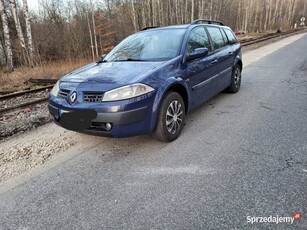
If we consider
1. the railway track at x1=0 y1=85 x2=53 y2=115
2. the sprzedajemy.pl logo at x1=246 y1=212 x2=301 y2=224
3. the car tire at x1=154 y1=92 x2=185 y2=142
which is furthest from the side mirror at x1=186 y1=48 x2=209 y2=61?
the railway track at x1=0 y1=85 x2=53 y2=115

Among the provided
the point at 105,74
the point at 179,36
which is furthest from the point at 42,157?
the point at 179,36

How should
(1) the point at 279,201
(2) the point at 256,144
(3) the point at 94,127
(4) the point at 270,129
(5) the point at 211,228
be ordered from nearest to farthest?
(5) the point at 211,228, (1) the point at 279,201, (3) the point at 94,127, (2) the point at 256,144, (4) the point at 270,129

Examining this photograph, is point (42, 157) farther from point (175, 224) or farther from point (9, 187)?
point (175, 224)

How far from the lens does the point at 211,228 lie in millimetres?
2107

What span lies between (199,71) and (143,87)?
150cm

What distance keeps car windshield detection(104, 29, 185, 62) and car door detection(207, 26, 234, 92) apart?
112 centimetres

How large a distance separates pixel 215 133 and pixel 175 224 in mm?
2093

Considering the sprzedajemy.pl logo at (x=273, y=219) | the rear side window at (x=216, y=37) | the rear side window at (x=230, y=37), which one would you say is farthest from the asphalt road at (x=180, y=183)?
the rear side window at (x=230, y=37)

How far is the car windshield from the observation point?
4.01 metres

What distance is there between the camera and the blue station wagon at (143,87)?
3135mm

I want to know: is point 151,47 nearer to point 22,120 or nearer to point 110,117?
point 110,117

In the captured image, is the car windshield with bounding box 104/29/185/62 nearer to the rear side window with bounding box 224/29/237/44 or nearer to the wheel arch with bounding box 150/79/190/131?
the wheel arch with bounding box 150/79/190/131

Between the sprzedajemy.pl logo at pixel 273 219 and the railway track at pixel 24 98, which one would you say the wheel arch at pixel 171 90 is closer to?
the sprzedajemy.pl logo at pixel 273 219

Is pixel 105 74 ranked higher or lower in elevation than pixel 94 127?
higher
